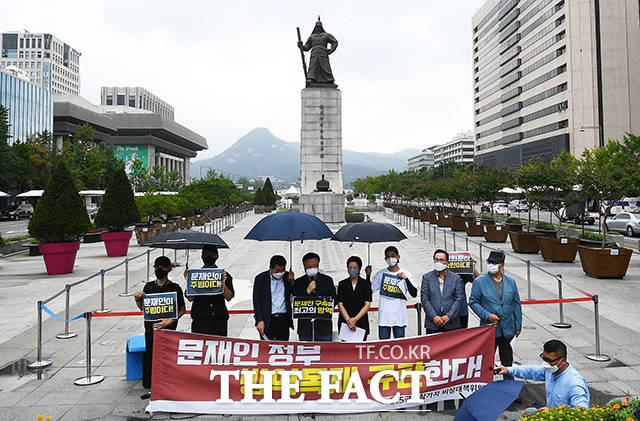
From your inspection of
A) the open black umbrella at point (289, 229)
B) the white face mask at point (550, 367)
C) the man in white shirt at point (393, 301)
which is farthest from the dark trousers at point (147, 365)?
the white face mask at point (550, 367)

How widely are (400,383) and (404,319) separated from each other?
42.0 inches

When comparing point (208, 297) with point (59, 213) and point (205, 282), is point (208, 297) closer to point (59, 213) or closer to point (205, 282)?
point (205, 282)

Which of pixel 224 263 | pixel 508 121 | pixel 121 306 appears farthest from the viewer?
pixel 508 121

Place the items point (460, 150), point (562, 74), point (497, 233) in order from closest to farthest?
point (497, 233), point (562, 74), point (460, 150)

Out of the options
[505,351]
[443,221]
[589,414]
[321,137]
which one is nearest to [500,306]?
[505,351]

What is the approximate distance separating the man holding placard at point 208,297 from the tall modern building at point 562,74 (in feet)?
184

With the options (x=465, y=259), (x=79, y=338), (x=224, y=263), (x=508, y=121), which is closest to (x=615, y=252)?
(x=465, y=259)

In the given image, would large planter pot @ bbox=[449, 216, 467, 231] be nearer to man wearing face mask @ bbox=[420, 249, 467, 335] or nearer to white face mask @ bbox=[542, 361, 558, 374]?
man wearing face mask @ bbox=[420, 249, 467, 335]

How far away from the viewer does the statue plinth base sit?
33531 mm

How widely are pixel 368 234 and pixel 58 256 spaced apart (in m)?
11.9

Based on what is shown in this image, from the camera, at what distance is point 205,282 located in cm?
617

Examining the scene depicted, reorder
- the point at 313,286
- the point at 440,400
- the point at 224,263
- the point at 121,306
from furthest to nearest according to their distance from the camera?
the point at 224,263 → the point at 121,306 → the point at 313,286 → the point at 440,400

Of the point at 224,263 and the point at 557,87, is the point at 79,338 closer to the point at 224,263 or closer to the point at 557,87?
the point at 224,263

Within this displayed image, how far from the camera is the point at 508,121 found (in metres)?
87.2
